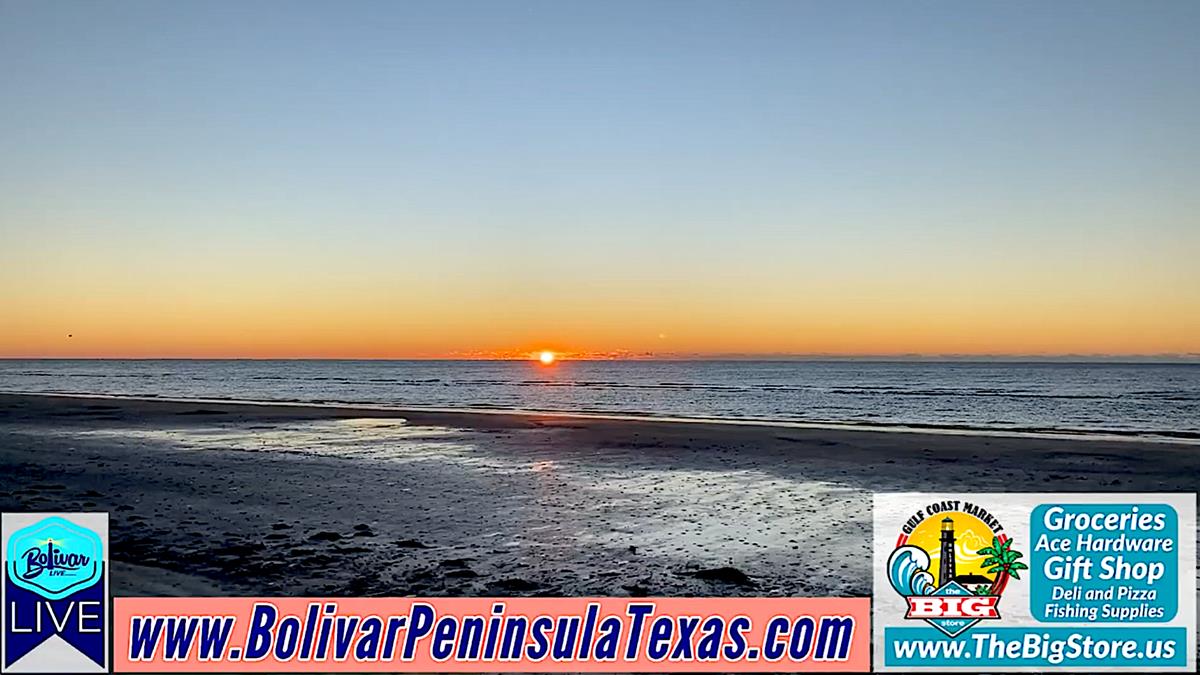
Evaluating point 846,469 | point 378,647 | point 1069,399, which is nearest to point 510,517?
point 378,647

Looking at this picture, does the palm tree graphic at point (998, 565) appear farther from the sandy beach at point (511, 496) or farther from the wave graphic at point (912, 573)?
the sandy beach at point (511, 496)

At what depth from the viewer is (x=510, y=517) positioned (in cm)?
1516

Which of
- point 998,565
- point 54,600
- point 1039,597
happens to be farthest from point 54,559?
point 1039,597

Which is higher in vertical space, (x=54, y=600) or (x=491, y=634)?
(x=54, y=600)

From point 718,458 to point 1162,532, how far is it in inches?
538

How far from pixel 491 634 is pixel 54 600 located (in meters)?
4.56

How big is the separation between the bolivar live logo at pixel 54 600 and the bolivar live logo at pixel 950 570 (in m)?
8.03

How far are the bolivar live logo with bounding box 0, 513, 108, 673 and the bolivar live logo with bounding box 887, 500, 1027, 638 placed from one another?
8030mm

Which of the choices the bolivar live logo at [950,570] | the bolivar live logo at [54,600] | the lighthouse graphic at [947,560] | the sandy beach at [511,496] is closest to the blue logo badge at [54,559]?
the bolivar live logo at [54,600]

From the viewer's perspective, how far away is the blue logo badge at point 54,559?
366 inches

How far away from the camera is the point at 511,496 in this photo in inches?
694

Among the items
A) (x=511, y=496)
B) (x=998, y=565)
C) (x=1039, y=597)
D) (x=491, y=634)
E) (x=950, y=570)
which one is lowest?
(x=511, y=496)

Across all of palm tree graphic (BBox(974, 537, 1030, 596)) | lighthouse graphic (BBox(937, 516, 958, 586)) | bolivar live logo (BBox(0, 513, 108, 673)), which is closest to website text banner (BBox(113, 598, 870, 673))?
bolivar live logo (BBox(0, 513, 108, 673))

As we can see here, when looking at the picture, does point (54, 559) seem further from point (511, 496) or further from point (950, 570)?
point (950, 570)
